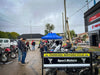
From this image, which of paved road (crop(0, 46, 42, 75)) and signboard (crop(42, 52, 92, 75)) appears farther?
paved road (crop(0, 46, 42, 75))

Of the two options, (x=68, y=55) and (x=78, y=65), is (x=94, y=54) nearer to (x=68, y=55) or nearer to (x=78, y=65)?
(x=78, y=65)

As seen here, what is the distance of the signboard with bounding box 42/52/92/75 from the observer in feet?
11.9

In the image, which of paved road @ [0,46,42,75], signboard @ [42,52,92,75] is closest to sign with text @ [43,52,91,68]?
signboard @ [42,52,92,75]

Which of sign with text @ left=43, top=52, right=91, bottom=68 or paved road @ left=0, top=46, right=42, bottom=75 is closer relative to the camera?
sign with text @ left=43, top=52, right=91, bottom=68

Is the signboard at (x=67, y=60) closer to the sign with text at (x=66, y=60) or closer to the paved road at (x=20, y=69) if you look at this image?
the sign with text at (x=66, y=60)

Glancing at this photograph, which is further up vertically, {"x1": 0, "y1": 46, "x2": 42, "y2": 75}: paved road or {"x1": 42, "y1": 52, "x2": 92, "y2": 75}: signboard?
{"x1": 42, "y1": 52, "x2": 92, "y2": 75}: signboard

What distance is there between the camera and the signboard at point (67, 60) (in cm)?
362

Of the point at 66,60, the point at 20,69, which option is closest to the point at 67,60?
the point at 66,60

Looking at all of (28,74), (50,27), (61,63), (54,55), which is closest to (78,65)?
(61,63)

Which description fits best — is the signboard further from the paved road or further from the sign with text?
the paved road

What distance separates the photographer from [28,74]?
16.0 feet

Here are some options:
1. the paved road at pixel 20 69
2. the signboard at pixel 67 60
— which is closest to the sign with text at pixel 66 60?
the signboard at pixel 67 60

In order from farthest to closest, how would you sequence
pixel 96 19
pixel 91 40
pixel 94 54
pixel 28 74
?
1. pixel 91 40
2. pixel 96 19
3. pixel 28 74
4. pixel 94 54

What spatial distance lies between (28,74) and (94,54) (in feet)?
10.6
